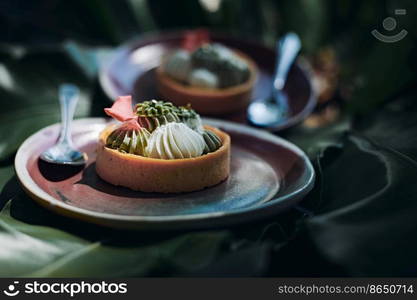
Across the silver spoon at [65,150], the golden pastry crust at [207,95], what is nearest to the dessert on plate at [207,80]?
the golden pastry crust at [207,95]

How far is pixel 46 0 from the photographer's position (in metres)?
2.05

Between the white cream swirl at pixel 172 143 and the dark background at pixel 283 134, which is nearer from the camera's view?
the dark background at pixel 283 134

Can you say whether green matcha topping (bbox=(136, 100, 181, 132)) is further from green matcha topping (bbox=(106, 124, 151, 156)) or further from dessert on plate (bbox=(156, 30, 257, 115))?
dessert on plate (bbox=(156, 30, 257, 115))

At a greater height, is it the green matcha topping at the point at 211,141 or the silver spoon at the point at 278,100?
the green matcha topping at the point at 211,141

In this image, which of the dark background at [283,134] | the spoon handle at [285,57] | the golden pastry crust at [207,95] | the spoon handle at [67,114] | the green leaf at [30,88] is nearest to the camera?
the dark background at [283,134]

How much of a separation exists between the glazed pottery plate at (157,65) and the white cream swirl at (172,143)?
0.45 m

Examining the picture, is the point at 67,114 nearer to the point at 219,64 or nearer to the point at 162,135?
the point at 162,135

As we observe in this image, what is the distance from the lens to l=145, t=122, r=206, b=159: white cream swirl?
3.98 ft

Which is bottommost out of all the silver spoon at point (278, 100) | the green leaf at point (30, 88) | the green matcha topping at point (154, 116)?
the silver spoon at point (278, 100)

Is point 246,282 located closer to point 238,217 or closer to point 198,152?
point 238,217

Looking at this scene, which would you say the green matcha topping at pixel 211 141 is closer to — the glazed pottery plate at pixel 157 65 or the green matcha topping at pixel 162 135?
the green matcha topping at pixel 162 135

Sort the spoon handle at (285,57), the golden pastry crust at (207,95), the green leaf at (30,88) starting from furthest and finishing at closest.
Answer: the spoon handle at (285,57) < the golden pastry crust at (207,95) < the green leaf at (30,88)

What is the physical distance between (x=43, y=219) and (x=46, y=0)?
3.57ft

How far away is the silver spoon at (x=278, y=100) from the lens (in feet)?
5.79
